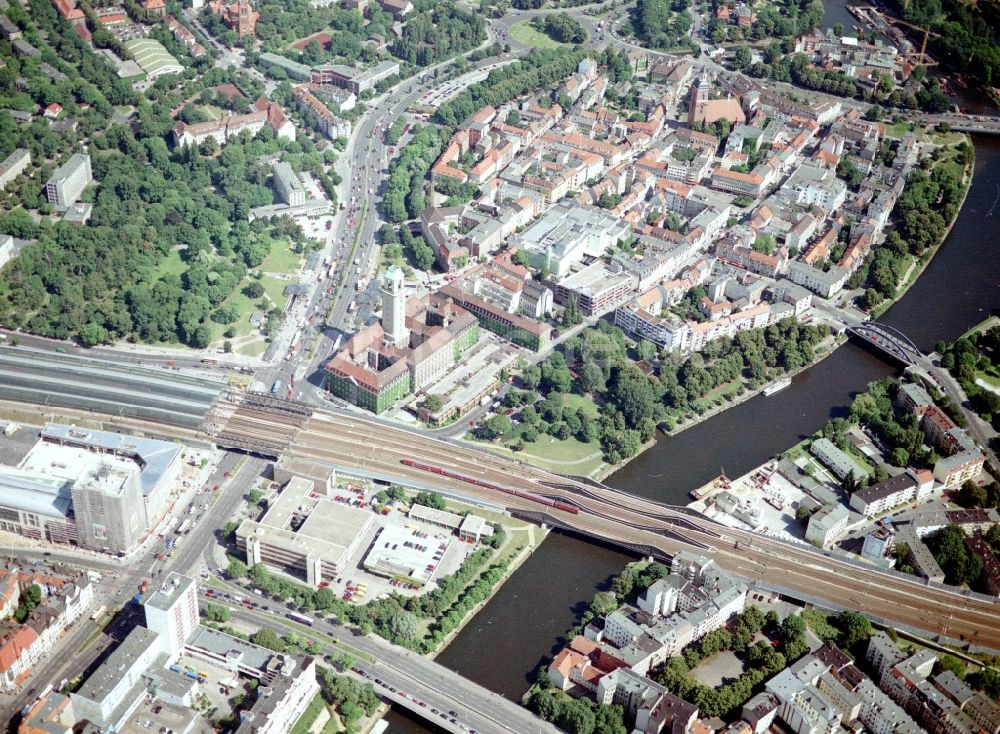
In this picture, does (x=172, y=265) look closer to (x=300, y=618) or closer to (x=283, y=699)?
(x=300, y=618)

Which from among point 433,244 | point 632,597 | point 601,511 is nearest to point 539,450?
point 601,511

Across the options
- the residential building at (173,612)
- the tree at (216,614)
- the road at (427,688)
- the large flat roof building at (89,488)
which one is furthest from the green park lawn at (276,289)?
the residential building at (173,612)

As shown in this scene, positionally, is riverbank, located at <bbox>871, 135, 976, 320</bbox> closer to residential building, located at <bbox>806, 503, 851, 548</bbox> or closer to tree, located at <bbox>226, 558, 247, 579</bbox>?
residential building, located at <bbox>806, 503, 851, 548</bbox>

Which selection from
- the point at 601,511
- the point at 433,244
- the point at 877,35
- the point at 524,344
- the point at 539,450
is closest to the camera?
the point at 601,511

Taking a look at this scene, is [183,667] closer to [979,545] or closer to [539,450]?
[539,450]

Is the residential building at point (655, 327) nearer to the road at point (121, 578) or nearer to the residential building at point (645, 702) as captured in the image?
the road at point (121, 578)

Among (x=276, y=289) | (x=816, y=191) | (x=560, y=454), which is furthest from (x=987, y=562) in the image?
(x=276, y=289)

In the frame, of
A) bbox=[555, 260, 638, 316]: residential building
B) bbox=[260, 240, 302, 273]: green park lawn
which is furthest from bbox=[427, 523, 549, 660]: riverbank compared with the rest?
bbox=[260, 240, 302, 273]: green park lawn
